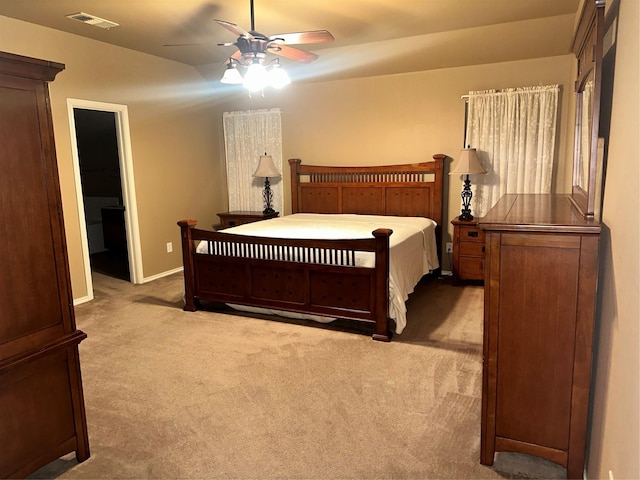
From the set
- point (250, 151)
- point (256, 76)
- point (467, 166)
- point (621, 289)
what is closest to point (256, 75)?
point (256, 76)

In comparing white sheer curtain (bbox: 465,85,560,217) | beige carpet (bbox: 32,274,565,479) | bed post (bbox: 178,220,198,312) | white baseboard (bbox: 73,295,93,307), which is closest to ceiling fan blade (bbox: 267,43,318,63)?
bed post (bbox: 178,220,198,312)

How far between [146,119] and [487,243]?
14.8 ft

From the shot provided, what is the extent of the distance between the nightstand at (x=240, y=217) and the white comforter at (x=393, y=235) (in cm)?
63

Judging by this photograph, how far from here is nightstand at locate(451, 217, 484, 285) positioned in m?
4.71

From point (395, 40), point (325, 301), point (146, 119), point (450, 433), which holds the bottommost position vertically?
point (450, 433)

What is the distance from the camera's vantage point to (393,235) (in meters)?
3.95

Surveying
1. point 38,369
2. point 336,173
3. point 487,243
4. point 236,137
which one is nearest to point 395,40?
point 336,173

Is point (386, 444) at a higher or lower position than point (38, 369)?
lower

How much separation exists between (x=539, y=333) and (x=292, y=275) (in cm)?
218

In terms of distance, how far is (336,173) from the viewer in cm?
571

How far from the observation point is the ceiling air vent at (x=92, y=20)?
3.74 metres

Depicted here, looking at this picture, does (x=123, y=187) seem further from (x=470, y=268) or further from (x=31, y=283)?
(x=470, y=268)

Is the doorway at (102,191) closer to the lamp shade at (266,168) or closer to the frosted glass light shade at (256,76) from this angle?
the lamp shade at (266,168)

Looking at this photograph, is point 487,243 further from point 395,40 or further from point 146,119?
point 146,119
